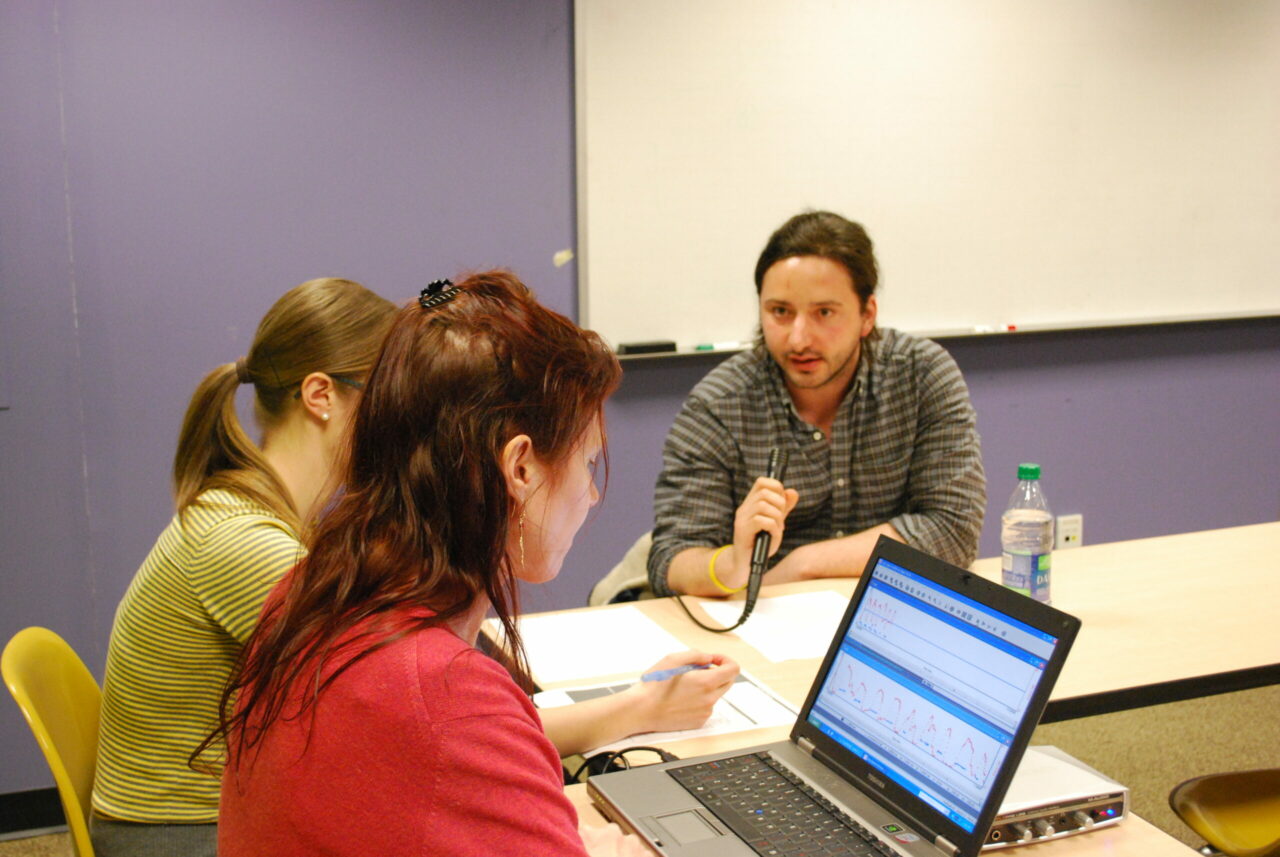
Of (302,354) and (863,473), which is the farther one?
(863,473)

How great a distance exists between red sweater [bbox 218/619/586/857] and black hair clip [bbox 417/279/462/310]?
0.27 metres

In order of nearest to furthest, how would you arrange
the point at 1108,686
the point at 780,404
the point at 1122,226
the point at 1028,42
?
1. the point at 1108,686
2. the point at 780,404
3. the point at 1028,42
4. the point at 1122,226

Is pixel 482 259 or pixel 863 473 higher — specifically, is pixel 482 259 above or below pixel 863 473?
above

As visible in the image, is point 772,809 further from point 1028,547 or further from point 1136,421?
point 1136,421

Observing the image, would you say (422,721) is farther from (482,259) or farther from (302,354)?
(482,259)

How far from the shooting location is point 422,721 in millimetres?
747

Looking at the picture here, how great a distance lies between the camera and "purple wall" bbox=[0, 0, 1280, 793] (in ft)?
7.91

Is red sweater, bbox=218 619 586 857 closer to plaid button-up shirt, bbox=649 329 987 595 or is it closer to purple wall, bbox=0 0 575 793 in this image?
plaid button-up shirt, bbox=649 329 987 595

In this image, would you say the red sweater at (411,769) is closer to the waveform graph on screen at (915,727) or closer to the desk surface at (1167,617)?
the waveform graph on screen at (915,727)

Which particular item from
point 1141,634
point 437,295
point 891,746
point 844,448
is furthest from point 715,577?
point 437,295

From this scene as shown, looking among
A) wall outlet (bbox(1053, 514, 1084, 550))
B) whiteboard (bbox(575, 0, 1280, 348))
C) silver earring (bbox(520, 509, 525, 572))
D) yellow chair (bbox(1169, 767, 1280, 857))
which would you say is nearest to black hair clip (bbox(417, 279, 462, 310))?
silver earring (bbox(520, 509, 525, 572))

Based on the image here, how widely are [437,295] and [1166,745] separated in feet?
8.68

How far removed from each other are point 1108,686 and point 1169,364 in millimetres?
2565

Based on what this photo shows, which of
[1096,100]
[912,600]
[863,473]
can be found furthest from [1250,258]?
[912,600]
